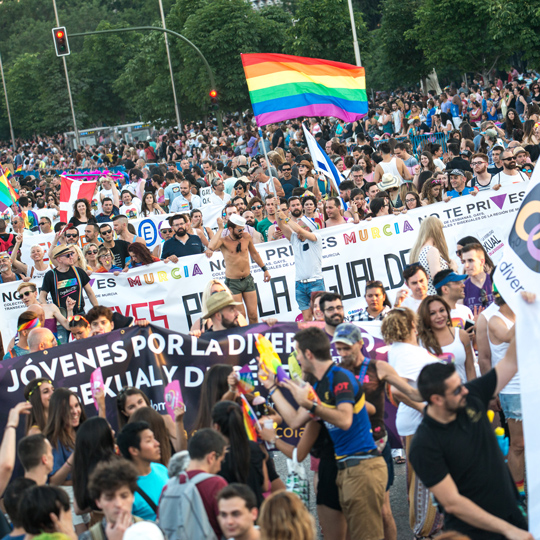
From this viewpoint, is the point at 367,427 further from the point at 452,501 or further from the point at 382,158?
the point at 382,158

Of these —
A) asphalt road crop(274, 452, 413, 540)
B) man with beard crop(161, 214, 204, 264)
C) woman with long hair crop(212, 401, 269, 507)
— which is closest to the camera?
woman with long hair crop(212, 401, 269, 507)

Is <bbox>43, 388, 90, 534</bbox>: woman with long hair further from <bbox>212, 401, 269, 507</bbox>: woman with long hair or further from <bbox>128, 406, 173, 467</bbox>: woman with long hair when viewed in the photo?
<bbox>212, 401, 269, 507</bbox>: woman with long hair

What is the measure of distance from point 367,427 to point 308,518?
136 centimetres

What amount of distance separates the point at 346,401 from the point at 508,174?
7.29 m

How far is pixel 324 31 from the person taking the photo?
37406 millimetres

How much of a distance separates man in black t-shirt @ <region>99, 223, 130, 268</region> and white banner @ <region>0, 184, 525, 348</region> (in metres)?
0.80

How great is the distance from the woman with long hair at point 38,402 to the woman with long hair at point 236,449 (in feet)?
5.80

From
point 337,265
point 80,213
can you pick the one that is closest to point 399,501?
point 337,265

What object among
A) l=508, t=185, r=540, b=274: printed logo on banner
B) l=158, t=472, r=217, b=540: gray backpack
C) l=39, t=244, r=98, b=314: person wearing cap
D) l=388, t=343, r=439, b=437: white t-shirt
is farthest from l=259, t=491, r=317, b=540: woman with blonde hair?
l=39, t=244, r=98, b=314: person wearing cap

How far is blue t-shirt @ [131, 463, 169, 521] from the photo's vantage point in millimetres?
4879

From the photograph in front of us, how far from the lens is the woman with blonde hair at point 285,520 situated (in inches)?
154

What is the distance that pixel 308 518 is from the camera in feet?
13.1

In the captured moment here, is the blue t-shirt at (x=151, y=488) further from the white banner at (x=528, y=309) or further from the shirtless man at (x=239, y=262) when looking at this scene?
the shirtless man at (x=239, y=262)

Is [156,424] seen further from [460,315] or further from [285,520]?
[460,315]
